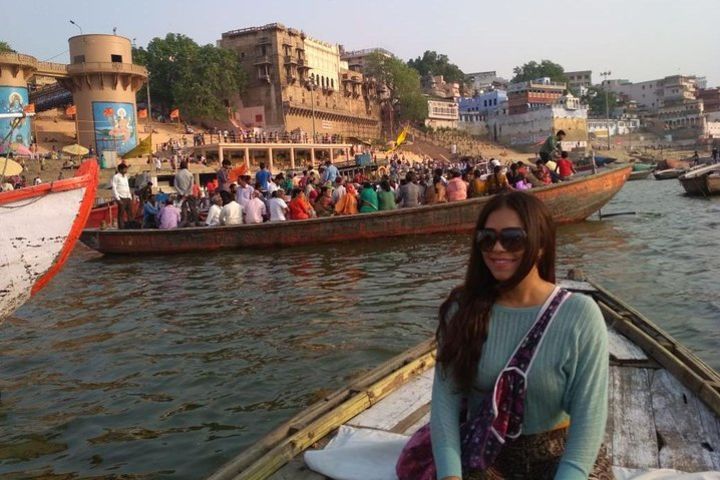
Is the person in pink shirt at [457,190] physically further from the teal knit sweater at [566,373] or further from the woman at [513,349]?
the teal knit sweater at [566,373]

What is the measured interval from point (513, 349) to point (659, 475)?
47.7 inches

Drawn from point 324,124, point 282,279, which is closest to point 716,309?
point 282,279

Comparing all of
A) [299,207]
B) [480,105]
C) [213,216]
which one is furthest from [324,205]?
[480,105]

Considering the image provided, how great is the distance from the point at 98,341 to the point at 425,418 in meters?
5.72

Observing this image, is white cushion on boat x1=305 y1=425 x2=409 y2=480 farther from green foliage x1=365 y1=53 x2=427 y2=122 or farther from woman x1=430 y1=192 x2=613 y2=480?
green foliage x1=365 y1=53 x2=427 y2=122

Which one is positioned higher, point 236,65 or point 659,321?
point 236,65

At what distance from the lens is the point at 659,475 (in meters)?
2.87

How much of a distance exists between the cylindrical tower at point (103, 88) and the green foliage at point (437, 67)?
80.8 meters

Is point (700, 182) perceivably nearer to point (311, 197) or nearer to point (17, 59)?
point (311, 197)

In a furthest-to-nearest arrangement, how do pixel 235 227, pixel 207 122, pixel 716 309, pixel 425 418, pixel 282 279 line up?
pixel 207 122
pixel 235 227
pixel 282 279
pixel 716 309
pixel 425 418

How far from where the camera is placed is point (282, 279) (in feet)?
37.9

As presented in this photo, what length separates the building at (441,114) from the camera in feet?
283

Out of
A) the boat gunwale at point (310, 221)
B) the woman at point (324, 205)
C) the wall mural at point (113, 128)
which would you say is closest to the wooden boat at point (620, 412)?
the boat gunwale at point (310, 221)

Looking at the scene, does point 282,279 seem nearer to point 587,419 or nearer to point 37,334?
point 37,334
